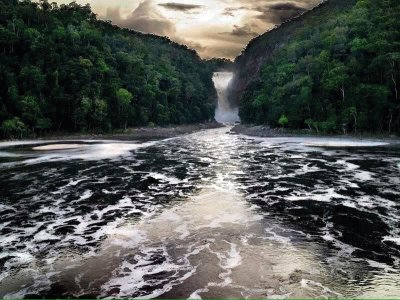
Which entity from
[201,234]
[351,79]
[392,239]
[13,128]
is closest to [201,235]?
[201,234]

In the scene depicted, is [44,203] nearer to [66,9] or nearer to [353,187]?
[353,187]

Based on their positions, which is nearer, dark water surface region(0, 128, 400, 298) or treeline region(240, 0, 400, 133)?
dark water surface region(0, 128, 400, 298)

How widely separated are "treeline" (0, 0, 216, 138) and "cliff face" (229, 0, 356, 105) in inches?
2331

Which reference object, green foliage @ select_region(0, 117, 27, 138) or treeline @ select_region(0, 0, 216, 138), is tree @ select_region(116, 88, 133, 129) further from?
green foliage @ select_region(0, 117, 27, 138)

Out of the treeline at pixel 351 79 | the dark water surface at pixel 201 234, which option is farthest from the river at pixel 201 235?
the treeline at pixel 351 79

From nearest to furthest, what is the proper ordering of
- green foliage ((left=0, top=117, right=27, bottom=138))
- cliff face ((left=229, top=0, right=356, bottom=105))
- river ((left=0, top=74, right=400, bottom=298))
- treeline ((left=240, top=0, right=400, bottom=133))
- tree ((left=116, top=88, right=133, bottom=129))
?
1. river ((left=0, top=74, right=400, bottom=298))
2. treeline ((left=240, top=0, right=400, bottom=133))
3. green foliage ((left=0, top=117, right=27, bottom=138))
4. tree ((left=116, top=88, right=133, bottom=129))
5. cliff face ((left=229, top=0, right=356, bottom=105))

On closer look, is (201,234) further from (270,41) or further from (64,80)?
(270,41)

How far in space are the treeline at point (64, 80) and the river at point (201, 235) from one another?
Answer: 51.1 meters

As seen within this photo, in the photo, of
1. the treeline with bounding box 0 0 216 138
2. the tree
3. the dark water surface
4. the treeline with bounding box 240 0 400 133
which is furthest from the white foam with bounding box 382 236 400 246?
the tree

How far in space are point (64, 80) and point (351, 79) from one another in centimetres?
5975

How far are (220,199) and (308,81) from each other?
194 ft

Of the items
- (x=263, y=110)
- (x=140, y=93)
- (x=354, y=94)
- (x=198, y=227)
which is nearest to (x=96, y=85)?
(x=140, y=93)

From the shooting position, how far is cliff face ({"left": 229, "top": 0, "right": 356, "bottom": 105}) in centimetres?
15162

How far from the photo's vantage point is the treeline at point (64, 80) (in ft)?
237
